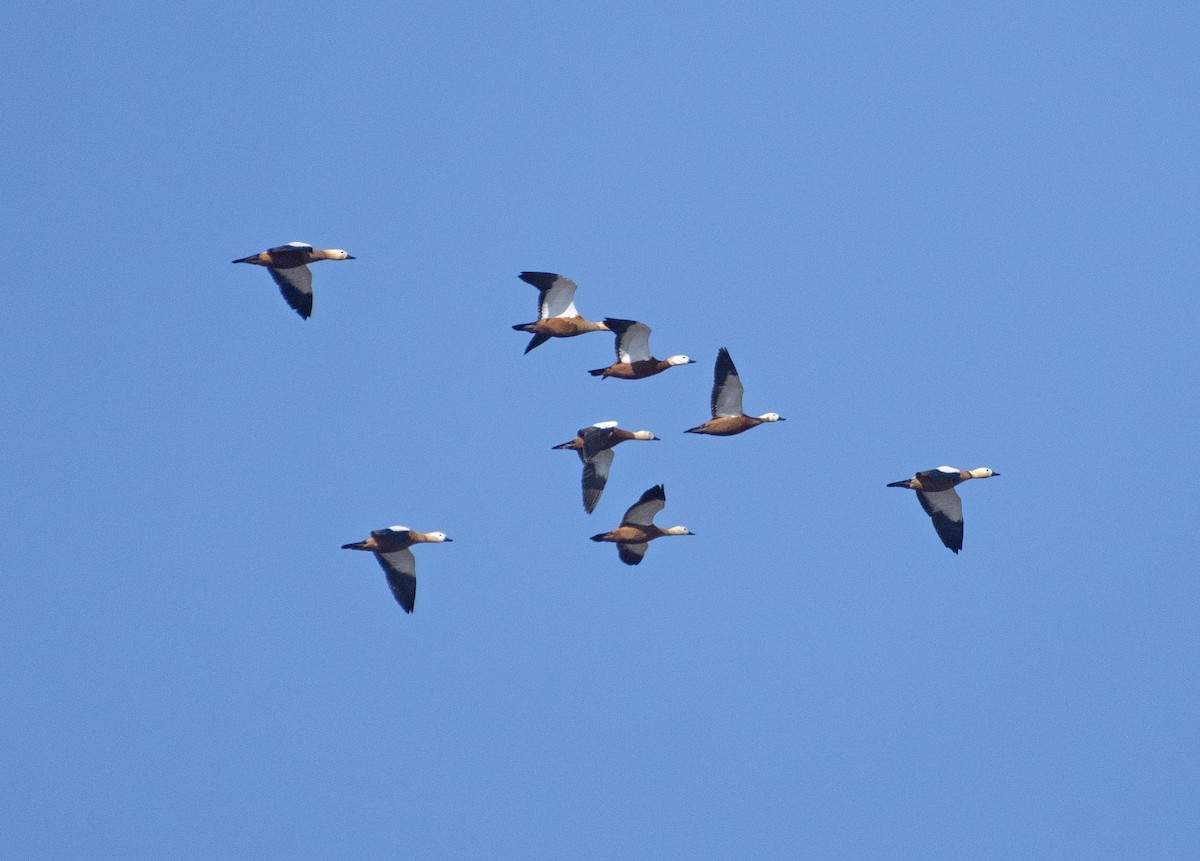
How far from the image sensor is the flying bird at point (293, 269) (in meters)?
31.4

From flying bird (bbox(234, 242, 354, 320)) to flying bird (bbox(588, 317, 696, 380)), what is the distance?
4.70 metres

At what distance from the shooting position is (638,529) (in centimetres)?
3309

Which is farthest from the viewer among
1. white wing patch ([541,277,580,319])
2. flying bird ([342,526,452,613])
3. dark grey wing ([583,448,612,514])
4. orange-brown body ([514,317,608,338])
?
dark grey wing ([583,448,612,514])

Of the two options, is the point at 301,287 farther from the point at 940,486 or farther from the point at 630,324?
the point at 940,486

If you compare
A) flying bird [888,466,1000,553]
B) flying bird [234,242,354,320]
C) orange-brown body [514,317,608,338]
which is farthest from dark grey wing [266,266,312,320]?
flying bird [888,466,1000,553]

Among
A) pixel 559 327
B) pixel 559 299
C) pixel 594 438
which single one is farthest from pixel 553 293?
pixel 594 438

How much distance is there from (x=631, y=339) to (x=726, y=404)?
1.96 m

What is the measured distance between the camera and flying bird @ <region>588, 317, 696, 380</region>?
32875 mm

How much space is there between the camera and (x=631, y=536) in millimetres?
33062

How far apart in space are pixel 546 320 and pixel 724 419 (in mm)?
3258

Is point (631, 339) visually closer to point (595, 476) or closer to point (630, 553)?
point (595, 476)

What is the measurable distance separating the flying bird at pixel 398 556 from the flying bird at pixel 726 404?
475 centimetres

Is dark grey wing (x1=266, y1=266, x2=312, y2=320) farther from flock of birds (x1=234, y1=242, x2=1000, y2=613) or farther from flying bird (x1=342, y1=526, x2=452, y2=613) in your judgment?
flying bird (x1=342, y1=526, x2=452, y2=613)

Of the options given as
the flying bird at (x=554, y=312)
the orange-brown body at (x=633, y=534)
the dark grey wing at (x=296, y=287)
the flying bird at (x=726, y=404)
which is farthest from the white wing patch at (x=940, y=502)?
the dark grey wing at (x=296, y=287)
